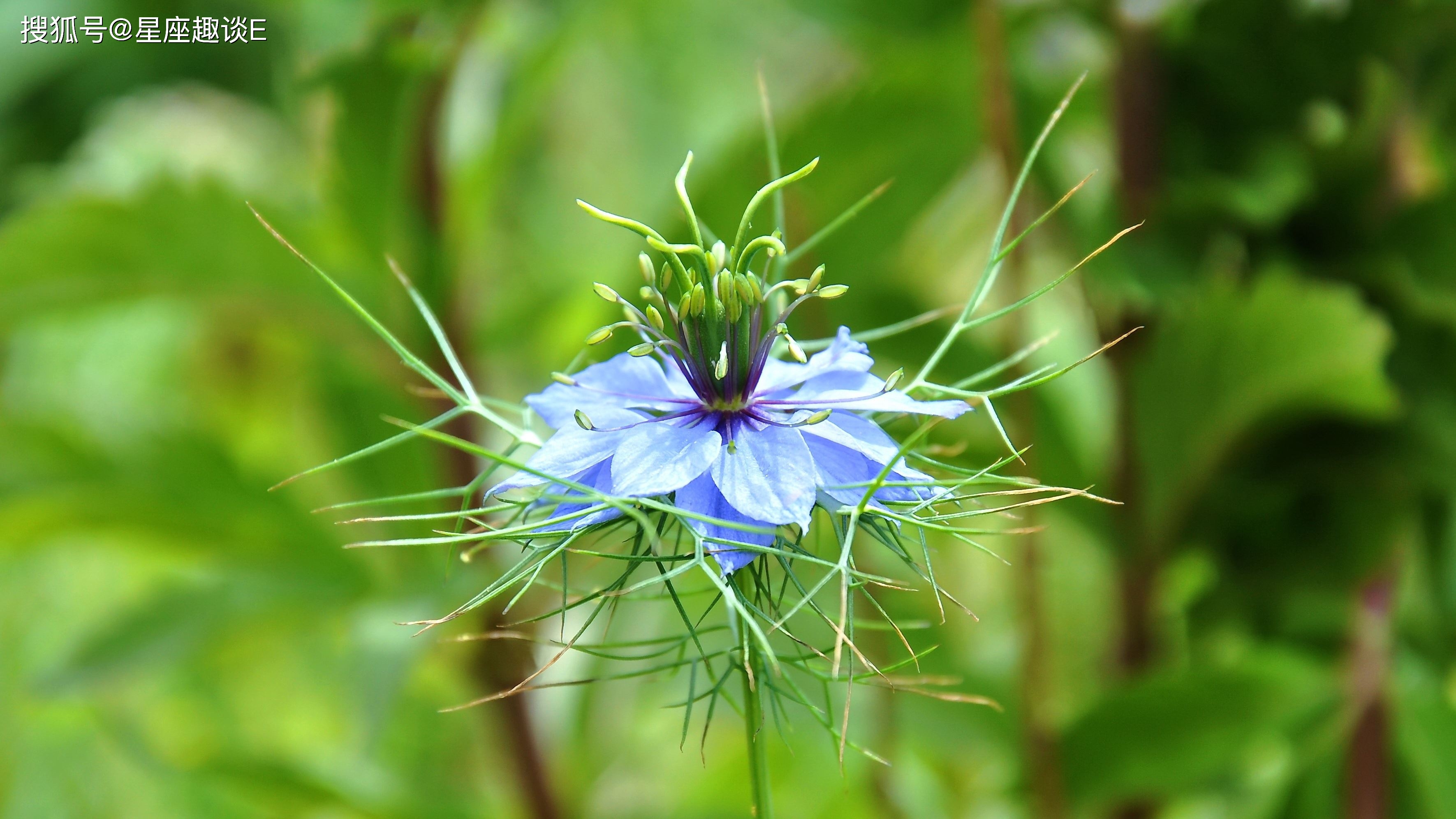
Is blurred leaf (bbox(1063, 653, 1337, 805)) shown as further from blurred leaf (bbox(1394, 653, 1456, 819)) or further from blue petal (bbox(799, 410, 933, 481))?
blue petal (bbox(799, 410, 933, 481))

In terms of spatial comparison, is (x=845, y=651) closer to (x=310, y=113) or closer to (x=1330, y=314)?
(x=1330, y=314)

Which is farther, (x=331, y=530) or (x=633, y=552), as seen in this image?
(x=331, y=530)

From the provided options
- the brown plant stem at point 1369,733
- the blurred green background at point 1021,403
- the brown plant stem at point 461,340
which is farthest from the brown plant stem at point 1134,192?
the brown plant stem at point 461,340

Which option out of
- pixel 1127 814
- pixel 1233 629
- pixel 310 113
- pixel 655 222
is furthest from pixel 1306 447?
pixel 310 113

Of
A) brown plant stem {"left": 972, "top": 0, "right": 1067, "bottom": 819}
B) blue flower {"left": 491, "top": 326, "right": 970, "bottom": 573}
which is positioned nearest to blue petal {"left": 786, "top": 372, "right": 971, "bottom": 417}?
blue flower {"left": 491, "top": 326, "right": 970, "bottom": 573}

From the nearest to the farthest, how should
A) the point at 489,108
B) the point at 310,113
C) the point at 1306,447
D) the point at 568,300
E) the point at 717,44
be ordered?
the point at 1306,447
the point at 568,300
the point at 489,108
the point at 310,113
the point at 717,44

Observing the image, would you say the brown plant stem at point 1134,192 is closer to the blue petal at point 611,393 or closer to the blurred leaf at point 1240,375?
the blurred leaf at point 1240,375
